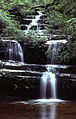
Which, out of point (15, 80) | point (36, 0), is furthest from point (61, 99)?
point (36, 0)

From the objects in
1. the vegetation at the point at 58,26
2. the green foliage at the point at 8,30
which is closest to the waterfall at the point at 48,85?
the vegetation at the point at 58,26

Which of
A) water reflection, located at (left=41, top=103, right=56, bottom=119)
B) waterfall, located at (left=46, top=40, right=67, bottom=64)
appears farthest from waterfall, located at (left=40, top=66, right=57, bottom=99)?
waterfall, located at (left=46, top=40, right=67, bottom=64)

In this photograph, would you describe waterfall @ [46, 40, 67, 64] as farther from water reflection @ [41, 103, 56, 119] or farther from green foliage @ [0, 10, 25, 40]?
water reflection @ [41, 103, 56, 119]

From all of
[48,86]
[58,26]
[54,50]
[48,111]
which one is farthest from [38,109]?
[58,26]

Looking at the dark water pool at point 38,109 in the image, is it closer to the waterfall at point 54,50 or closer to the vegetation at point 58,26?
the vegetation at point 58,26

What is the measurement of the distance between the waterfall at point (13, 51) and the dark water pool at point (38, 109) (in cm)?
370

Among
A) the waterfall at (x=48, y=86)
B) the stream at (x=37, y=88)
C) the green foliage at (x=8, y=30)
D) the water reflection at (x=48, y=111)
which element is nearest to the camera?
the water reflection at (x=48, y=111)

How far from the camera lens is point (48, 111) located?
635 centimetres

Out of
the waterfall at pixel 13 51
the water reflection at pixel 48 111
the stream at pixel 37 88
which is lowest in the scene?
the water reflection at pixel 48 111

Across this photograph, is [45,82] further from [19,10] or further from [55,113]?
[19,10]

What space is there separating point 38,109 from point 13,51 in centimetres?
506

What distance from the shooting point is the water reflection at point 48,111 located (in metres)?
5.83

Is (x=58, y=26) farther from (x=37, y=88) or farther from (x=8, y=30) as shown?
(x=37, y=88)

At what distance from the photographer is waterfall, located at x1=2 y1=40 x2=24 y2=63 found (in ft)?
36.6
